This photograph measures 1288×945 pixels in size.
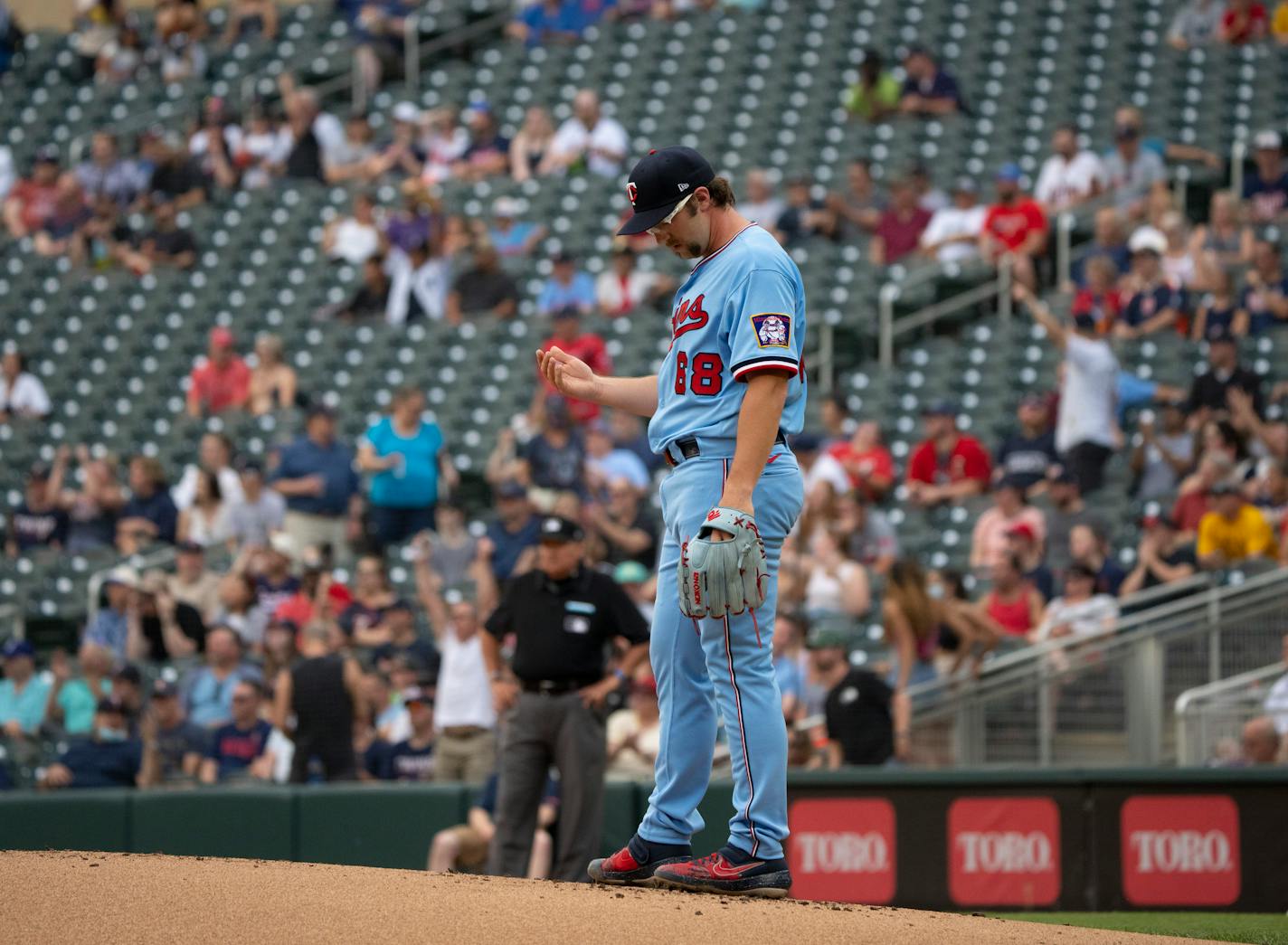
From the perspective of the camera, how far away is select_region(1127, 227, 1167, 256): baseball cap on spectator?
533 inches

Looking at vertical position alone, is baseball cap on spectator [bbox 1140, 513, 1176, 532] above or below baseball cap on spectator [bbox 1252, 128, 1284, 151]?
below

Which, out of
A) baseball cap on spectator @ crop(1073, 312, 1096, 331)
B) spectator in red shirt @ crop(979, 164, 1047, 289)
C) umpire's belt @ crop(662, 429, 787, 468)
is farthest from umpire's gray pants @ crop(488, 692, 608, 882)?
spectator in red shirt @ crop(979, 164, 1047, 289)

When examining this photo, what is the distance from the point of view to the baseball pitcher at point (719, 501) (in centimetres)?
484

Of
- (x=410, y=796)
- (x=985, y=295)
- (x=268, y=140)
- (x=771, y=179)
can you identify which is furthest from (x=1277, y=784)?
(x=268, y=140)

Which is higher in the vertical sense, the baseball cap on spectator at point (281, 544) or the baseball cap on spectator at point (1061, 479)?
the baseball cap on spectator at point (1061, 479)

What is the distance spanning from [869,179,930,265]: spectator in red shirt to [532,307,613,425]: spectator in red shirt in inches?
96.6

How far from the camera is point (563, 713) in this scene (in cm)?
816

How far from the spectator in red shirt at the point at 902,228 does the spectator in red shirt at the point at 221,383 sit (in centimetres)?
540

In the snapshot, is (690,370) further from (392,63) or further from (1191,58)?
(392,63)

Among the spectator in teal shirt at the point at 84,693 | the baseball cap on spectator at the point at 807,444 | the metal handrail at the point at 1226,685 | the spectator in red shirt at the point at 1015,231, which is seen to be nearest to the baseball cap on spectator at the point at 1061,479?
the baseball cap on spectator at the point at 807,444

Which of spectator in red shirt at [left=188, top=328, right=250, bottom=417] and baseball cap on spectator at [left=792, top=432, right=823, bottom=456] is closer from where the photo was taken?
baseball cap on spectator at [left=792, top=432, right=823, bottom=456]

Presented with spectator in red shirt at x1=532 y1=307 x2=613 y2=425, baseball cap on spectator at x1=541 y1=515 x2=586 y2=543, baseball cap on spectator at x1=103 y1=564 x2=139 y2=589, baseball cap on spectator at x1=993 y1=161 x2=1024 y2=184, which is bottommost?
baseball cap on spectator at x1=541 y1=515 x2=586 y2=543

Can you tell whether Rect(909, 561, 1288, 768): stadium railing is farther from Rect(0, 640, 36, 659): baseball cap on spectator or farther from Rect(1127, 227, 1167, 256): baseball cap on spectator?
Rect(0, 640, 36, 659): baseball cap on spectator

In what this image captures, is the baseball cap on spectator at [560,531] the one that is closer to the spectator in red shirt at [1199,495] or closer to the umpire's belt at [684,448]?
the umpire's belt at [684,448]
